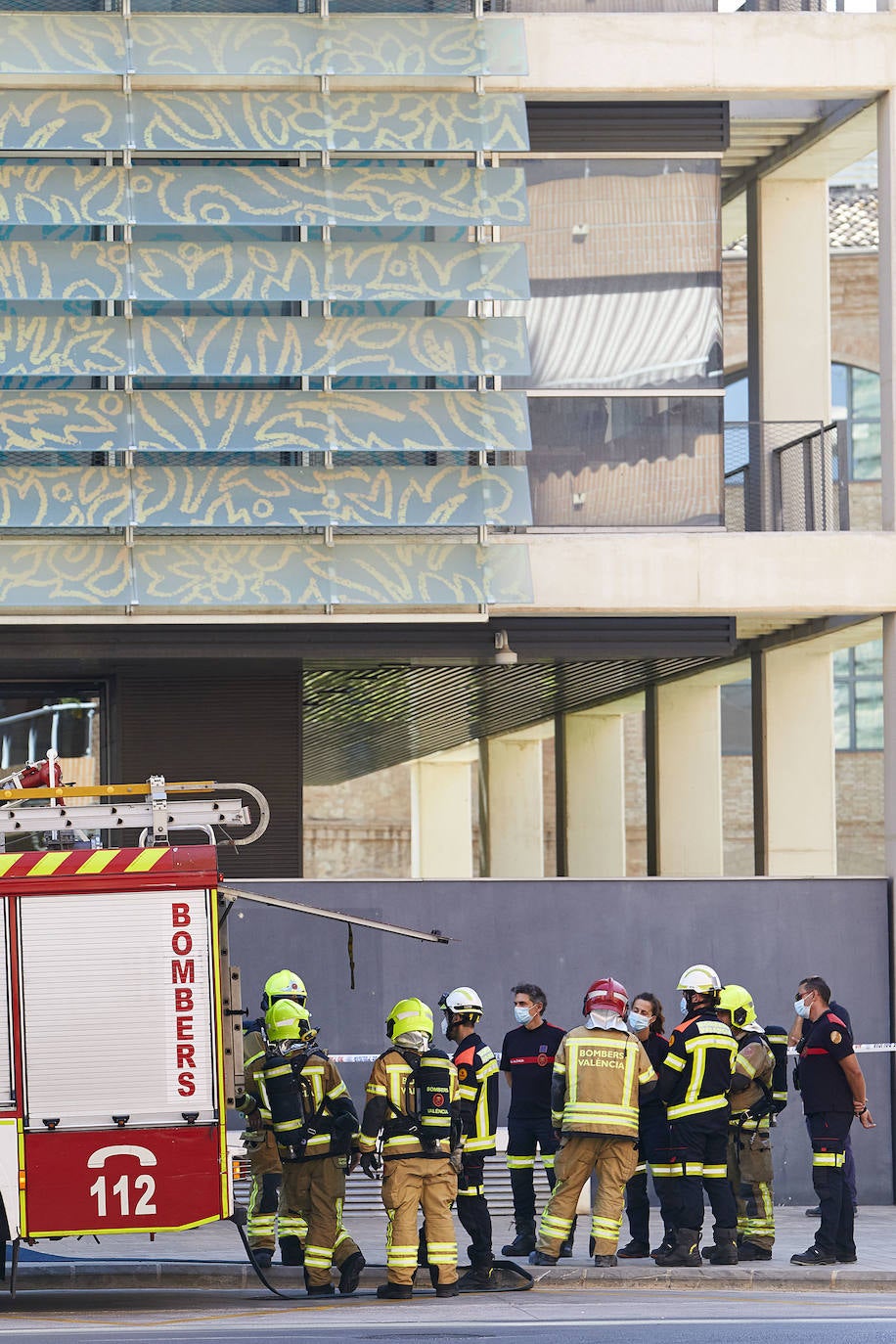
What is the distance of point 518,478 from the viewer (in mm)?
16344

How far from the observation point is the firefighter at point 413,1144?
11320 millimetres

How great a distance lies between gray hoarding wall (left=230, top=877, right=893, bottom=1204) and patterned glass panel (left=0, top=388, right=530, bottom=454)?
3447mm

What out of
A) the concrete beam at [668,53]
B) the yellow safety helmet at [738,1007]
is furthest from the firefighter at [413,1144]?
the concrete beam at [668,53]

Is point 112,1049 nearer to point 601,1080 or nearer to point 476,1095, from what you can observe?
point 476,1095

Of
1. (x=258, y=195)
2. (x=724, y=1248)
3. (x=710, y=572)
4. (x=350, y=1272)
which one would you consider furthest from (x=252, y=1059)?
(x=258, y=195)

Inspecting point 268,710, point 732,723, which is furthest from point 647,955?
point 732,723

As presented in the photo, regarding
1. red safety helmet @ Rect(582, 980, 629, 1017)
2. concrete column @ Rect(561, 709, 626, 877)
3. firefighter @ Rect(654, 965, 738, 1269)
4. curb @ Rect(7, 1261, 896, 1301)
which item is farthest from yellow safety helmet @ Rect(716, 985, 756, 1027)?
concrete column @ Rect(561, 709, 626, 877)

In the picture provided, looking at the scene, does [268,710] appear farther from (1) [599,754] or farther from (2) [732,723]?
(2) [732,723]

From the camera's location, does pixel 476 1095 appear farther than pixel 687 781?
No

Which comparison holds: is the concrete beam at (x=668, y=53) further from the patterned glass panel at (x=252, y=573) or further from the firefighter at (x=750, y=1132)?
the firefighter at (x=750, y=1132)

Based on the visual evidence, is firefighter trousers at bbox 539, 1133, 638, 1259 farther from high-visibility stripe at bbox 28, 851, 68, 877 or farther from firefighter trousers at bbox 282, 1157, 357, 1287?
high-visibility stripe at bbox 28, 851, 68, 877

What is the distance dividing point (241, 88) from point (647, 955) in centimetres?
758

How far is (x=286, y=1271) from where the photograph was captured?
1237 cm

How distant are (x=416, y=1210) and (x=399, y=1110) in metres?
→ 0.56
